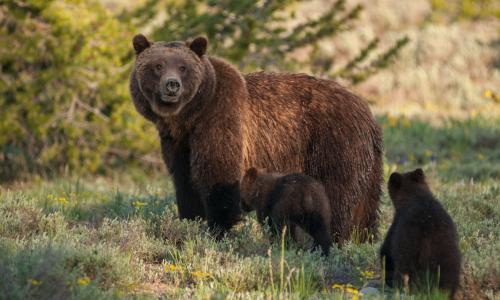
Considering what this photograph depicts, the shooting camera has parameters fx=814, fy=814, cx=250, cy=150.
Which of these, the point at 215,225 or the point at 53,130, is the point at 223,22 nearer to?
the point at 53,130

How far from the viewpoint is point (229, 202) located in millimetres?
6977

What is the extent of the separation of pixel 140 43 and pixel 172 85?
0.74m

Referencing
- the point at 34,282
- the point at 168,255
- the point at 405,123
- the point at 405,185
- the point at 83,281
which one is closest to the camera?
the point at 34,282

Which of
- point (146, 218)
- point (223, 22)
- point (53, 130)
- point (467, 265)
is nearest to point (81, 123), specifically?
point (53, 130)

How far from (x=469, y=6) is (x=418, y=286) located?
24.5 metres

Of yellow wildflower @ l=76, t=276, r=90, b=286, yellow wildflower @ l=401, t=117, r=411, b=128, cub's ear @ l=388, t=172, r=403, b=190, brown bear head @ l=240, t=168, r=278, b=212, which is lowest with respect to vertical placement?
yellow wildflower @ l=401, t=117, r=411, b=128

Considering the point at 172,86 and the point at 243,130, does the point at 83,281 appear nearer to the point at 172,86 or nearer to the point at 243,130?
the point at 172,86

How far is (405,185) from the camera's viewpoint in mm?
5773

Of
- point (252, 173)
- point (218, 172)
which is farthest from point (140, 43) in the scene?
point (252, 173)

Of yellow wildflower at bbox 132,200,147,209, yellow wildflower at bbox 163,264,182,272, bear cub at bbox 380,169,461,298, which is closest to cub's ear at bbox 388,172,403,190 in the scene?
bear cub at bbox 380,169,461,298

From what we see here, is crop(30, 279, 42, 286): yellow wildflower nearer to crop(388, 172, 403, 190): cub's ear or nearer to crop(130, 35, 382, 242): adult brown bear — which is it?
crop(130, 35, 382, 242): adult brown bear

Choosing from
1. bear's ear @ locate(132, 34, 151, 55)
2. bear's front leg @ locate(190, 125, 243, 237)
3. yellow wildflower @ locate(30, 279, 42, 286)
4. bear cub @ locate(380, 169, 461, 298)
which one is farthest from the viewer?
bear's ear @ locate(132, 34, 151, 55)

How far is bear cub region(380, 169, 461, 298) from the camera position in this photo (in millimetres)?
5070

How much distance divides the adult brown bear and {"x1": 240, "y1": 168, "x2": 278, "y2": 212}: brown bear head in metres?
0.08
